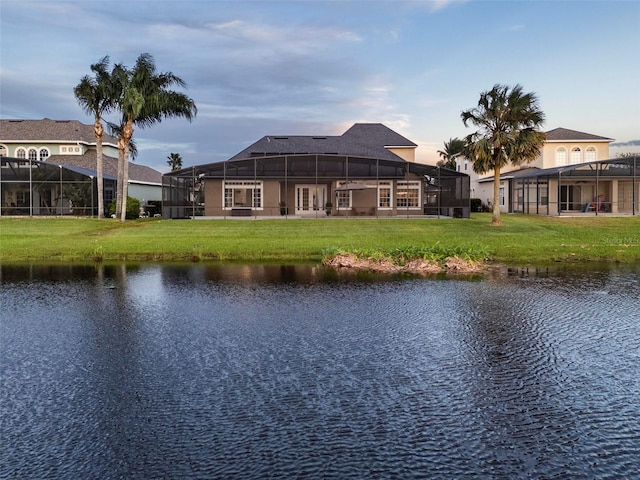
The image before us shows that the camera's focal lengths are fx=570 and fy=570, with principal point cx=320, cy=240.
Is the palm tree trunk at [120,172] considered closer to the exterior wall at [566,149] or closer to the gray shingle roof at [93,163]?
the gray shingle roof at [93,163]

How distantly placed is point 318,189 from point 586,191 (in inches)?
825

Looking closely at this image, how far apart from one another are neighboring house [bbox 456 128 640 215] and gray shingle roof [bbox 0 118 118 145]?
33.1 meters

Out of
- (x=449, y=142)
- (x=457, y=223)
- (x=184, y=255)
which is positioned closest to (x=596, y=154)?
(x=457, y=223)

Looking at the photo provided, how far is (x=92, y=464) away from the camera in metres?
4.83

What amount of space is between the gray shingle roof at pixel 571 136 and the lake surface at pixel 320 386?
130 feet

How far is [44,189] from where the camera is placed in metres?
37.5

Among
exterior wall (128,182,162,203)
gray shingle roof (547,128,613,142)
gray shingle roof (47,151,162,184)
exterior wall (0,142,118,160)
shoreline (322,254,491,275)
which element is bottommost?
shoreline (322,254,491,275)

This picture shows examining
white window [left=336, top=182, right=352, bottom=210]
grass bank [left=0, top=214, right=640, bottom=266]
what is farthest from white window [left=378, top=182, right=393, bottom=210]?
grass bank [left=0, top=214, right=640, bottom=266]

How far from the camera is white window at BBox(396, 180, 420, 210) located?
127 feet

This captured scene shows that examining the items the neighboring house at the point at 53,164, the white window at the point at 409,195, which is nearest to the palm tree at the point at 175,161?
Result: the neighboring house at the point at 53,164

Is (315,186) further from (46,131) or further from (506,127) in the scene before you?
(46,131)

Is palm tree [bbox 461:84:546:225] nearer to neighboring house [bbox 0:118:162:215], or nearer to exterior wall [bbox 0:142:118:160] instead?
neighboring house [bbox 0:118:162:215]

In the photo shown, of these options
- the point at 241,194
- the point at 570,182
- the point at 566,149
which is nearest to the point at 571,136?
the point at 566,149

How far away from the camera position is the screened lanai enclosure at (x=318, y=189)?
35.6 meters
